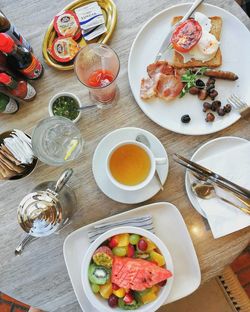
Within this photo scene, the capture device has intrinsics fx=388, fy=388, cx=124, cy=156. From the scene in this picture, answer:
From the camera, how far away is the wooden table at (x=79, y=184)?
4.15ft

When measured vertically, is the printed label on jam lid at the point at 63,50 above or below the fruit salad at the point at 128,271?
above

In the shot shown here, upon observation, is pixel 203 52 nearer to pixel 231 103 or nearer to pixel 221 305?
pixel 231 103

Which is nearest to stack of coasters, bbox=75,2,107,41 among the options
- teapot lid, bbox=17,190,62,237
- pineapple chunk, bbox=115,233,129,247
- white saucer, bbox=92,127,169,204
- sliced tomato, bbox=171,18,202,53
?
sliced tomato, bbox=171,18,202,53

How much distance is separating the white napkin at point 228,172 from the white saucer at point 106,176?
0.45 feet

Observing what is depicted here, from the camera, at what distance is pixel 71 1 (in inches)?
54.0

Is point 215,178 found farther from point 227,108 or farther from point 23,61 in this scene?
point 23,61

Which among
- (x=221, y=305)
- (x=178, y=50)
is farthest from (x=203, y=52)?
(x=221, y=305)

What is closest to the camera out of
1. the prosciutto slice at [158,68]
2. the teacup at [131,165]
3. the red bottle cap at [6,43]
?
the red bottle cap at [6,43]

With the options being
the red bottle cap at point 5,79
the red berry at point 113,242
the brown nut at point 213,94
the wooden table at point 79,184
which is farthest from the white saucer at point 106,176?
the red bottle cap at point 5,79

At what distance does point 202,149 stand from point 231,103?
7.2 inches

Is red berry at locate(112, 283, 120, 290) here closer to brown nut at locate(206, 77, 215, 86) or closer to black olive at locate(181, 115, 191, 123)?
black olive at locate(181, 115, 191, 123)

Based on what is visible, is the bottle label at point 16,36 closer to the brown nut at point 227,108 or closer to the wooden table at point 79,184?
the wooden table at point 79,184

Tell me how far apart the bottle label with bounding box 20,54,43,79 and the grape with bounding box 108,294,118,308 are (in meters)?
0.74

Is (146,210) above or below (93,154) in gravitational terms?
below
